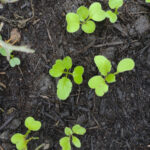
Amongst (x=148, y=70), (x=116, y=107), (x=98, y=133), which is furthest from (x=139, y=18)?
(x=98, y=133)

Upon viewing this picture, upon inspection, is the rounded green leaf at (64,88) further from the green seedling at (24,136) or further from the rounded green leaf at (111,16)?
the rounded green leaf at (111,16)

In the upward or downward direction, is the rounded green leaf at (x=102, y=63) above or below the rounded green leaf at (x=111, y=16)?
below

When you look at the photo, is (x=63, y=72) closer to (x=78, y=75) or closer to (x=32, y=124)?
(x=78, y=75)

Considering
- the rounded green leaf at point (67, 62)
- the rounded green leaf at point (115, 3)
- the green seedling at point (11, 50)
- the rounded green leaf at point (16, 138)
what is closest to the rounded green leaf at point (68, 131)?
the rounded green leaf at point (16, 138)

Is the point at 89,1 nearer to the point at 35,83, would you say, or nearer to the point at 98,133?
the point at 35,83

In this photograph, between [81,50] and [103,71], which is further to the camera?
[81,50]
